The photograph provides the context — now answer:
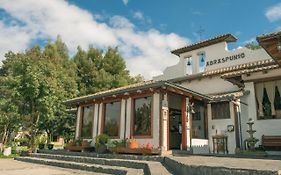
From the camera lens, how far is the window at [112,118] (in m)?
13.3

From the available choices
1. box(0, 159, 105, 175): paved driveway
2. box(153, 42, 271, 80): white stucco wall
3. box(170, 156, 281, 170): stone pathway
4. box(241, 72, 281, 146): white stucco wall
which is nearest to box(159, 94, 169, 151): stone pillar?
box(0, 159, 105, 175): paved driveway

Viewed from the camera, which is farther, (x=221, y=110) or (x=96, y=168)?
(x=221, y=110)

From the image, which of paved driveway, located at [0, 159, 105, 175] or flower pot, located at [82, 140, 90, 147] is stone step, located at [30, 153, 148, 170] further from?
flower pot, located at [82, 140, 90, 147]

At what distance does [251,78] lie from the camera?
40.4 ft

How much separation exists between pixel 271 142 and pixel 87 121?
1009 centimetres

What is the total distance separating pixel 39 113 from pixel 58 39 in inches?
860

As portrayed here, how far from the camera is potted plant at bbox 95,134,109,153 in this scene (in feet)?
41.6

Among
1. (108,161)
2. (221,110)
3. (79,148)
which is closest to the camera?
(108,161)

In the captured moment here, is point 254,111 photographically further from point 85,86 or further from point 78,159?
point 85,86

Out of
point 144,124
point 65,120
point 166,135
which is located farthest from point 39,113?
point 166,135

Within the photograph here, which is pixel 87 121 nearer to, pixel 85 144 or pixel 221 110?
pixel 85 144

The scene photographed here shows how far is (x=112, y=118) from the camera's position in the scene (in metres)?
13.7

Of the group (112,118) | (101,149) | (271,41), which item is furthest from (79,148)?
(271,41)

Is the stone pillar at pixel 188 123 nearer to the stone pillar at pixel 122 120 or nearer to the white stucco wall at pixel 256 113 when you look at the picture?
the white stucco wall at pixel 256 113
